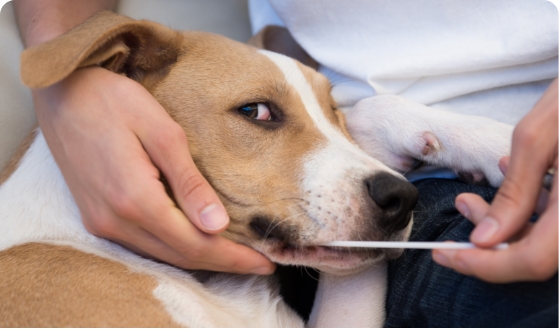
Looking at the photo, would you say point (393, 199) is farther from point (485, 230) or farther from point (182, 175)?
point (182, 175)

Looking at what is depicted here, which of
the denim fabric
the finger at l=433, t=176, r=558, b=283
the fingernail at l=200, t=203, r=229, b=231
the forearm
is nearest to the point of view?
the finger at l=433, t=176, r=558, b=283

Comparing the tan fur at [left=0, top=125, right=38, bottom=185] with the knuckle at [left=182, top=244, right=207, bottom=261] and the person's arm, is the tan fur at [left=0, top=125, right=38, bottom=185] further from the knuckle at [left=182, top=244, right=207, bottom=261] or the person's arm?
the knuckle at [left=182, top=244, right=207, bottom=261]

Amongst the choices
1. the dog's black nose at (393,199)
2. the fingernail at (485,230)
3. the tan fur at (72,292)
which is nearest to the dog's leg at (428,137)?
the dog's black nose at (393,199)

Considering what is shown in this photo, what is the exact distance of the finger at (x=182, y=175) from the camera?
137cm

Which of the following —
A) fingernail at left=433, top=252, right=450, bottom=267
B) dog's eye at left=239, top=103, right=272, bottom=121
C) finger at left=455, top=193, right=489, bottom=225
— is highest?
finger at left=455, top=193, right=489, bottom=225

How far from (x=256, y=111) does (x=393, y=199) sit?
0.64 m

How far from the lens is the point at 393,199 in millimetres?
1455

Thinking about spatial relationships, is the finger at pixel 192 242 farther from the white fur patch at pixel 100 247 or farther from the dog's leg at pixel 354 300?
the dog's leg at pixel 354 300

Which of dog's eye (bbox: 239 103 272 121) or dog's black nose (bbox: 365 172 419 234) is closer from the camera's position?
dog's black nose (bbox: 365 172 419 234)

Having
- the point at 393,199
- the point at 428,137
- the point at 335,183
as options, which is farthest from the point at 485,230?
the point at 428,137

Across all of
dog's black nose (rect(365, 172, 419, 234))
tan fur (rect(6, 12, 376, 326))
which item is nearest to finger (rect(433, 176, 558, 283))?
dog's black nose (rect(365, 172, 419, 234))

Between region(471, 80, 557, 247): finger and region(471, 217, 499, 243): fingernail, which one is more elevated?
region(471, 80, 557, 247): finger

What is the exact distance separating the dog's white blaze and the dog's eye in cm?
24

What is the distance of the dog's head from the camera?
1.46 metres
